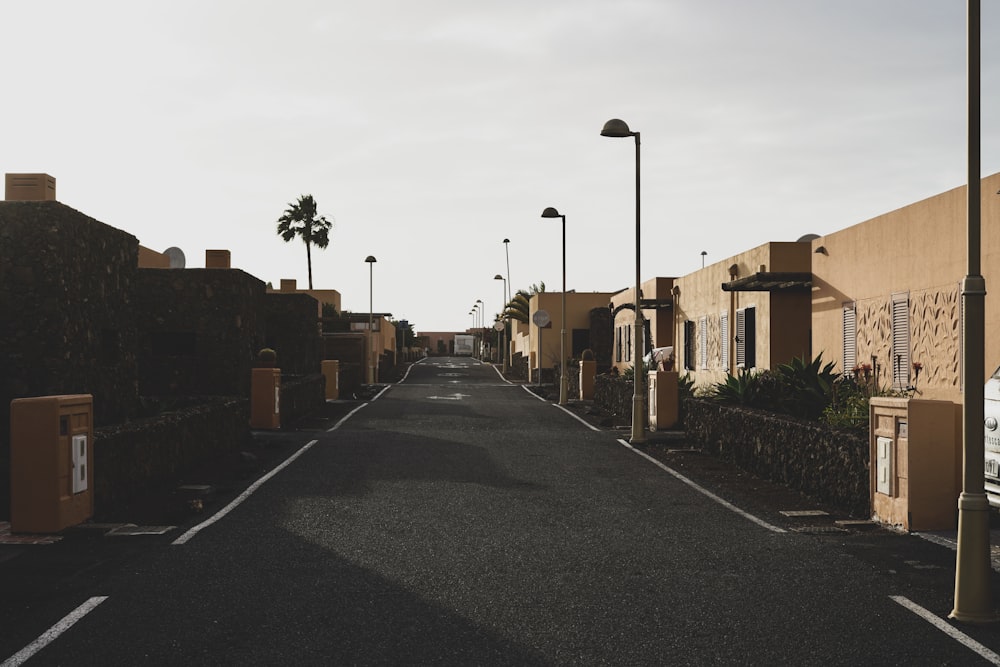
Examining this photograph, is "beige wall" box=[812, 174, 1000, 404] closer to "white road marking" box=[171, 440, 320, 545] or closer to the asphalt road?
the asphalt road

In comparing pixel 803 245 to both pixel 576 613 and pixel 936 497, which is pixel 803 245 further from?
pixel 576 613

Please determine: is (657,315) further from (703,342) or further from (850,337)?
(850,337)

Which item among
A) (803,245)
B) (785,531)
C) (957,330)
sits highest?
(803,245)

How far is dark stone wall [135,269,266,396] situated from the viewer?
23.6 meters

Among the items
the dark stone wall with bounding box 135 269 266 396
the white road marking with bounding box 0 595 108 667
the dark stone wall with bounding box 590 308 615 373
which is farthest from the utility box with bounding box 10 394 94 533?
the dark stone wall with bounding box 590 308 615 373

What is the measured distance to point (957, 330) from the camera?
1481cm

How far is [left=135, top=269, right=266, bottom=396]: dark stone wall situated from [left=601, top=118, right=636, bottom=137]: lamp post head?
420 inches

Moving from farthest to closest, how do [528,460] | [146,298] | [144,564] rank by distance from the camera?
[146,298], [528,460], [144,564]

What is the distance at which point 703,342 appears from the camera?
99.6ft

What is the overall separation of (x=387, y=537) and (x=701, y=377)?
2244 cm

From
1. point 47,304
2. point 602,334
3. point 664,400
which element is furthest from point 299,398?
point 602,334

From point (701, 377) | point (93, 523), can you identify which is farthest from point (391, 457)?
point (701, 377)

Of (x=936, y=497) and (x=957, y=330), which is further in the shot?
(x=957, y=330)

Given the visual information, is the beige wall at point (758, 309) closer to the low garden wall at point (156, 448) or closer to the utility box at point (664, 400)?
the utility box at point (664, 400)
